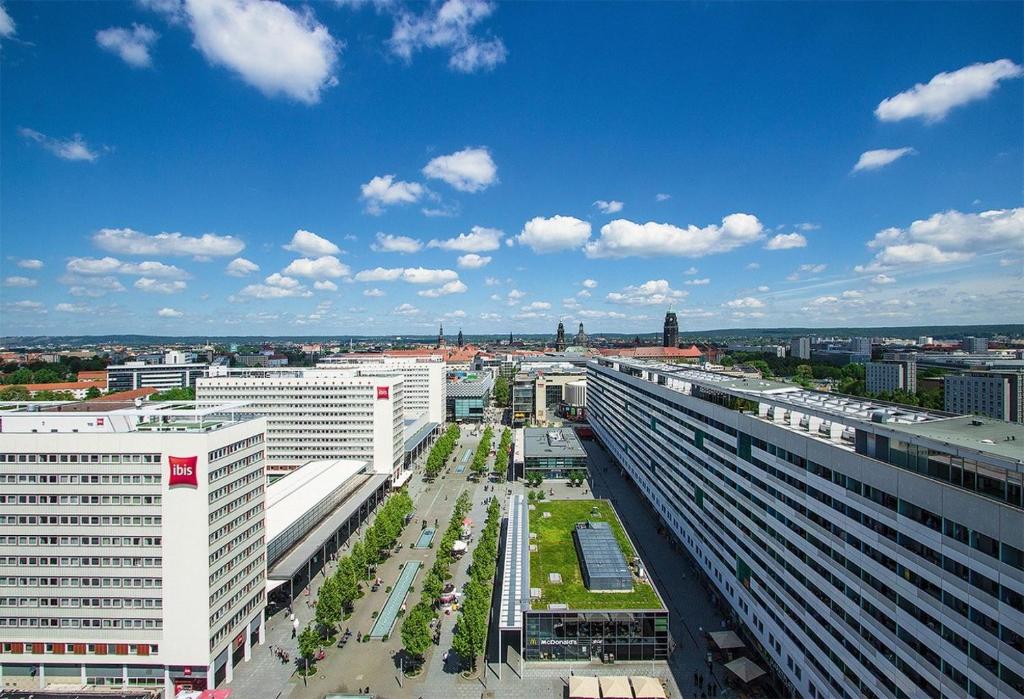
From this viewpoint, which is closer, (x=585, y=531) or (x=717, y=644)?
(x=717, y=644)

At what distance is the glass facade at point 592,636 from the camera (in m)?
43.9

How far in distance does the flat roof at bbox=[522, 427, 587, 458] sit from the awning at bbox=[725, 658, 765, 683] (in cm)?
5712

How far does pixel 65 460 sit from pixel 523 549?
38349 mm

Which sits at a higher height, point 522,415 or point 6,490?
point 6,490

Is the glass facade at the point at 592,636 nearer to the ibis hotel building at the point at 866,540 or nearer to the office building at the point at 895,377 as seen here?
the ibis hotel building at the point at 866,540

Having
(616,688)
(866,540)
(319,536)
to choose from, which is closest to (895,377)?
(616,688)

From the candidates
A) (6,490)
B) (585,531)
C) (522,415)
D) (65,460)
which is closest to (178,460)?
(65,460)

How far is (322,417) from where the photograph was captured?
92.9 m

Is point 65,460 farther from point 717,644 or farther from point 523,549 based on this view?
point 717,644

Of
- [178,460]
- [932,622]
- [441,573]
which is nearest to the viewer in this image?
[932,622]

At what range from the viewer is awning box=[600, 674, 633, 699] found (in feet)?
124

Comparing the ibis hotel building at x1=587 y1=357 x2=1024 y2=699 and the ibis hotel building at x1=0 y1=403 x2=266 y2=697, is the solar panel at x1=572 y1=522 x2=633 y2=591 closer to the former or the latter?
the ibis hotel building at x1=587 y1=357 x2=1024 y2=699

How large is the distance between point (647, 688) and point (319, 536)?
123 ft

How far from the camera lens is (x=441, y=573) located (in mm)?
53125
